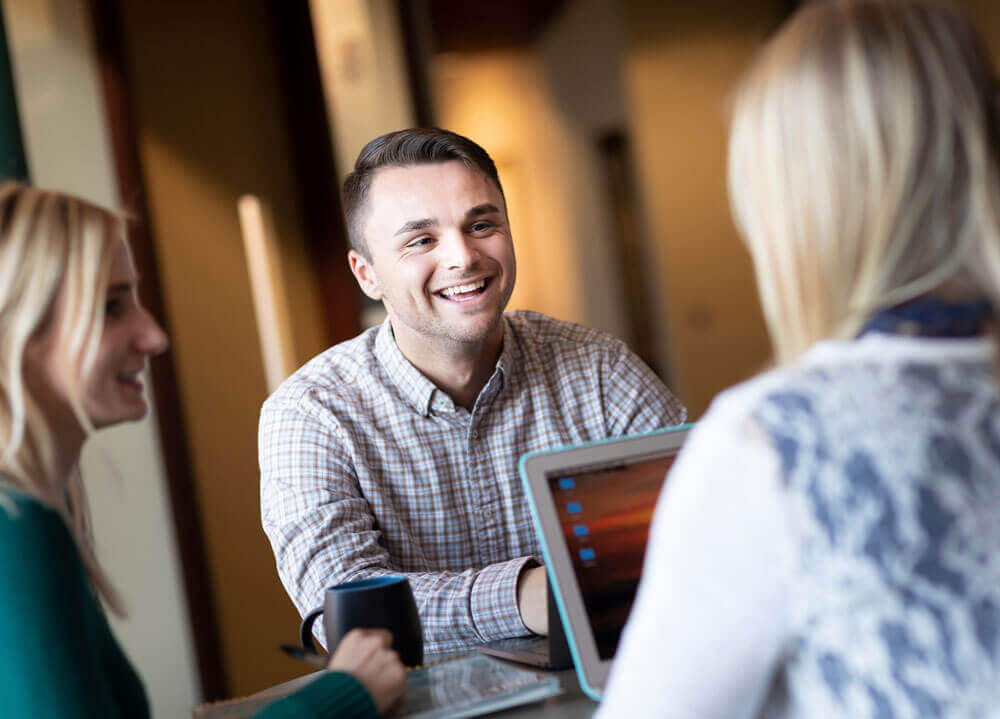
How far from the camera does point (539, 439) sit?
5.48 feet

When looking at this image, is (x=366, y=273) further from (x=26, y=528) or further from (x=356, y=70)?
(x=356, y=70)

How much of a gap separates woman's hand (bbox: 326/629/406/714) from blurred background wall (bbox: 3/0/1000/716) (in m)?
0.41

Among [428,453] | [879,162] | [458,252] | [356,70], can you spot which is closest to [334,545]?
[428,453]

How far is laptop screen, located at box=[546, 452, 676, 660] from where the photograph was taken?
1.04m

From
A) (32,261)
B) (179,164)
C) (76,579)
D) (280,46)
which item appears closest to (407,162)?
(32,261)

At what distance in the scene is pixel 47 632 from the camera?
880mm

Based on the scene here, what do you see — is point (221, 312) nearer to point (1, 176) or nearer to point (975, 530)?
point (1, 176)

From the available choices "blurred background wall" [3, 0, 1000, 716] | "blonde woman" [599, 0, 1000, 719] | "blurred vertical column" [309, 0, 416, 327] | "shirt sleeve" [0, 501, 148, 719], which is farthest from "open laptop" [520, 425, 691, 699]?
"blurred vertical column" [309, 0, 416, 327]

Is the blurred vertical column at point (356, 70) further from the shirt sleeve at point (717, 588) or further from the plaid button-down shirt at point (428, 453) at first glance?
the shirt sleeve at point (717, 588)

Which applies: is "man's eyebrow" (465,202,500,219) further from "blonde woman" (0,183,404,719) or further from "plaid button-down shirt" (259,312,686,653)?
"blonde woman" (0,183,404,719)

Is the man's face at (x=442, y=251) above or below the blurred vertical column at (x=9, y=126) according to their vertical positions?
below

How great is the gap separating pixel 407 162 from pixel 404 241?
0.14m

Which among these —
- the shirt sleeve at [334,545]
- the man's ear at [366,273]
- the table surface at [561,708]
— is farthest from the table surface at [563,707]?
the man's ear at [366,273]

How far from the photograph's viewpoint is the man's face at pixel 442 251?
1.69 meters
